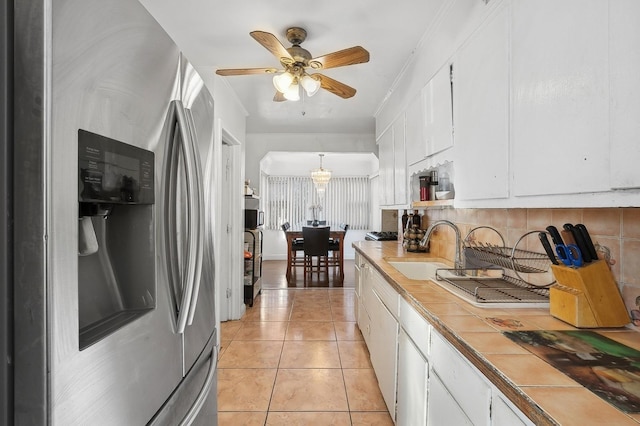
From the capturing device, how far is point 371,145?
4.96 metres

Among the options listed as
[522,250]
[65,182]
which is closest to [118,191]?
[65,182]

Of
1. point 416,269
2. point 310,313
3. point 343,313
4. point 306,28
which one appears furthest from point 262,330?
point 306,28

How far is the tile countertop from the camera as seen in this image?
0.60m

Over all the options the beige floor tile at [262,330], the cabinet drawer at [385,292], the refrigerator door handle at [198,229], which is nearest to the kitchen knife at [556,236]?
the cabinet drawer at [385,292]

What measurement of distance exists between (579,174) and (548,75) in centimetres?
35

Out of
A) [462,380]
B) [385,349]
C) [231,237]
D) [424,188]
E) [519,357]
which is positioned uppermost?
[424,188]

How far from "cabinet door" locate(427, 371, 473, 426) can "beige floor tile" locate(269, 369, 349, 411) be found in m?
0.99

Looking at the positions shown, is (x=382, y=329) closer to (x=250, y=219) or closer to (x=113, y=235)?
(x=113, y=235)

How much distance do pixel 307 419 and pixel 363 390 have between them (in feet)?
1.55

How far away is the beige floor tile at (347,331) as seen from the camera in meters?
3.04

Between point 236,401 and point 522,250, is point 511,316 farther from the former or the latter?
point 236,401

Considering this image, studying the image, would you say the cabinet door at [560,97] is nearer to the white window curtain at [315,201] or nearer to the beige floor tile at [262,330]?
the beige floor tile at [262,330]

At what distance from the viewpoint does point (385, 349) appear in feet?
6.23

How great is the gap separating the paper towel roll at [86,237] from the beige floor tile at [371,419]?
177cm
